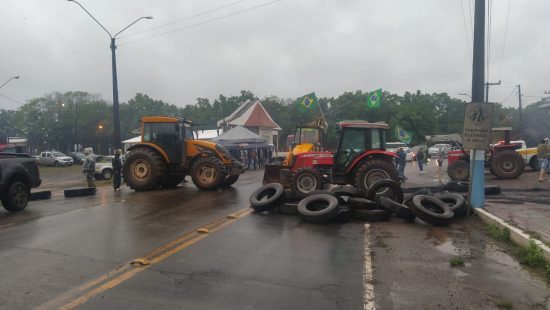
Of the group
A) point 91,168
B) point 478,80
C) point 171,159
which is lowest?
point 91,168

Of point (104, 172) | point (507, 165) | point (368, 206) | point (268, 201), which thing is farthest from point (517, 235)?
point (104, 172)

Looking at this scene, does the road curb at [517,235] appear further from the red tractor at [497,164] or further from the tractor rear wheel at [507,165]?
the tractor rear wheel at [507,165]

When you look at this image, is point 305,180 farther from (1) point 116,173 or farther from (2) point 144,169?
(1) point 116,173

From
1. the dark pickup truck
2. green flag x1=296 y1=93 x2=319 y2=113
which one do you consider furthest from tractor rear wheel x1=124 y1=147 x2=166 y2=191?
green flag x1=296 y1=93 x2=319 y2=113

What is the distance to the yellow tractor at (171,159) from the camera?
1526 cm

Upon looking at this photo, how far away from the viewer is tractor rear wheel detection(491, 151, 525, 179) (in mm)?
18703

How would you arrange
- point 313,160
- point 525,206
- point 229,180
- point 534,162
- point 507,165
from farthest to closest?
point 534,162, point 507,165, point 229,180, point 313,160, point 525,206

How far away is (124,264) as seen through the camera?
18.8ft

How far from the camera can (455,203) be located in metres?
10.2

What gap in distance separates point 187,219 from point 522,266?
20.3 ft

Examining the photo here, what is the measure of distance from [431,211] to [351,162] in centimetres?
414

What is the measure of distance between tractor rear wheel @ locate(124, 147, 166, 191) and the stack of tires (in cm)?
582

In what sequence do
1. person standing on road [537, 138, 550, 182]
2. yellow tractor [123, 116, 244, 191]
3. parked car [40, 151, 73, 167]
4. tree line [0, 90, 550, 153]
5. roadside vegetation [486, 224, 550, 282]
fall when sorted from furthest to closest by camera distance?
tree line [0, 90, 550, 153], parked car [40, 151, 73, 167], person standing on road [537, 138, 550, 182], yellow tractor [123, 116, 244, 191], roadside vegetation [486, 224, 550, 282]

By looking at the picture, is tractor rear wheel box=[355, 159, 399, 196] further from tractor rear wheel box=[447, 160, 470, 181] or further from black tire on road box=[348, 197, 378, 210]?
tractor rear wheel box=[447, 160, 470, 181]
